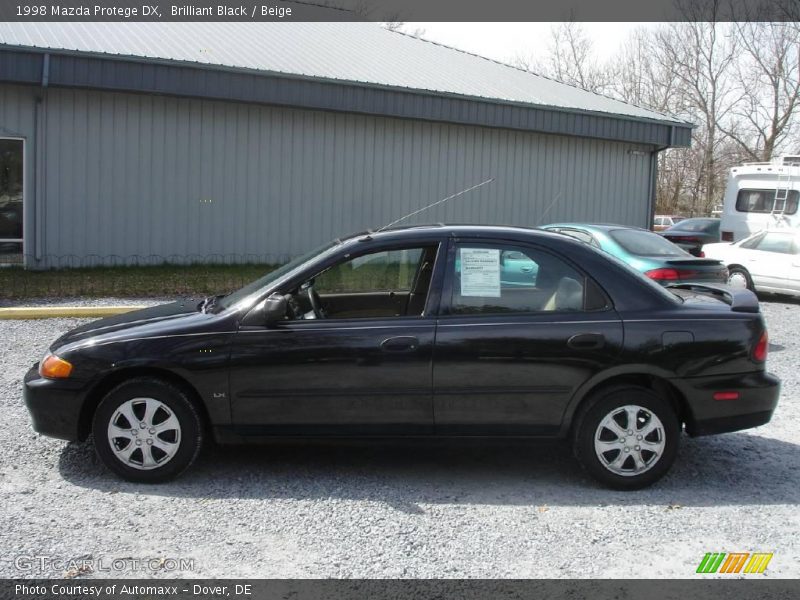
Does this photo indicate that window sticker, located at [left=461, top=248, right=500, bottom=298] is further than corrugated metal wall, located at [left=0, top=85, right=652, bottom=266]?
No

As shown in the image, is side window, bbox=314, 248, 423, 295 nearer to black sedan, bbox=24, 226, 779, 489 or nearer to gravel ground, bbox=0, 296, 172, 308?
black sedan, bbox=24, 226, 779, 489

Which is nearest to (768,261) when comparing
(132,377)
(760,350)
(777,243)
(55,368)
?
(777,243)

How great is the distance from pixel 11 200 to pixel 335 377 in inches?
409

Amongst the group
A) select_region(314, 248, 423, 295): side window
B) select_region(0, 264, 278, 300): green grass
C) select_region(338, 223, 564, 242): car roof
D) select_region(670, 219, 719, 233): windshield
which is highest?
select_region(670, 219, 719, 233): windshield

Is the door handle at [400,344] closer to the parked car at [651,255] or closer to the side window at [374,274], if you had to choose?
the side window at [374,274]

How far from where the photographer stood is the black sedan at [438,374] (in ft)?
15.4

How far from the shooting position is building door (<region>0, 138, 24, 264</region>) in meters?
12.9

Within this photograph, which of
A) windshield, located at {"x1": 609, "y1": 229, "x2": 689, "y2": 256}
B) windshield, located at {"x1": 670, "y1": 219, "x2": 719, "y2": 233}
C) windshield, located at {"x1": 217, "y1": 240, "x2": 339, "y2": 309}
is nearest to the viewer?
windshield, located at {"x1": 217, "y1": 240, "x2": 339, "y2": 309}

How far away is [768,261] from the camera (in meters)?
13.7

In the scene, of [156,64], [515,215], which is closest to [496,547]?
[156,64]

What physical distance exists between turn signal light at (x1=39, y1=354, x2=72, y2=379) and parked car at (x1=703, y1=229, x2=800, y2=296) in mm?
11091

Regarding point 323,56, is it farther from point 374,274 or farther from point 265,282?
point 265,282

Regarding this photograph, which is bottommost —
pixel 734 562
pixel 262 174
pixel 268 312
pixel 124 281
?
pixel 734 562

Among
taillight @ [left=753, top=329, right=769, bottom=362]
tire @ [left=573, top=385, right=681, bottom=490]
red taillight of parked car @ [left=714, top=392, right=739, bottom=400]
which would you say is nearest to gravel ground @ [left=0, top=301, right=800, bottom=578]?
tire @ [left=573, top=385, right=681, bottom=490]
